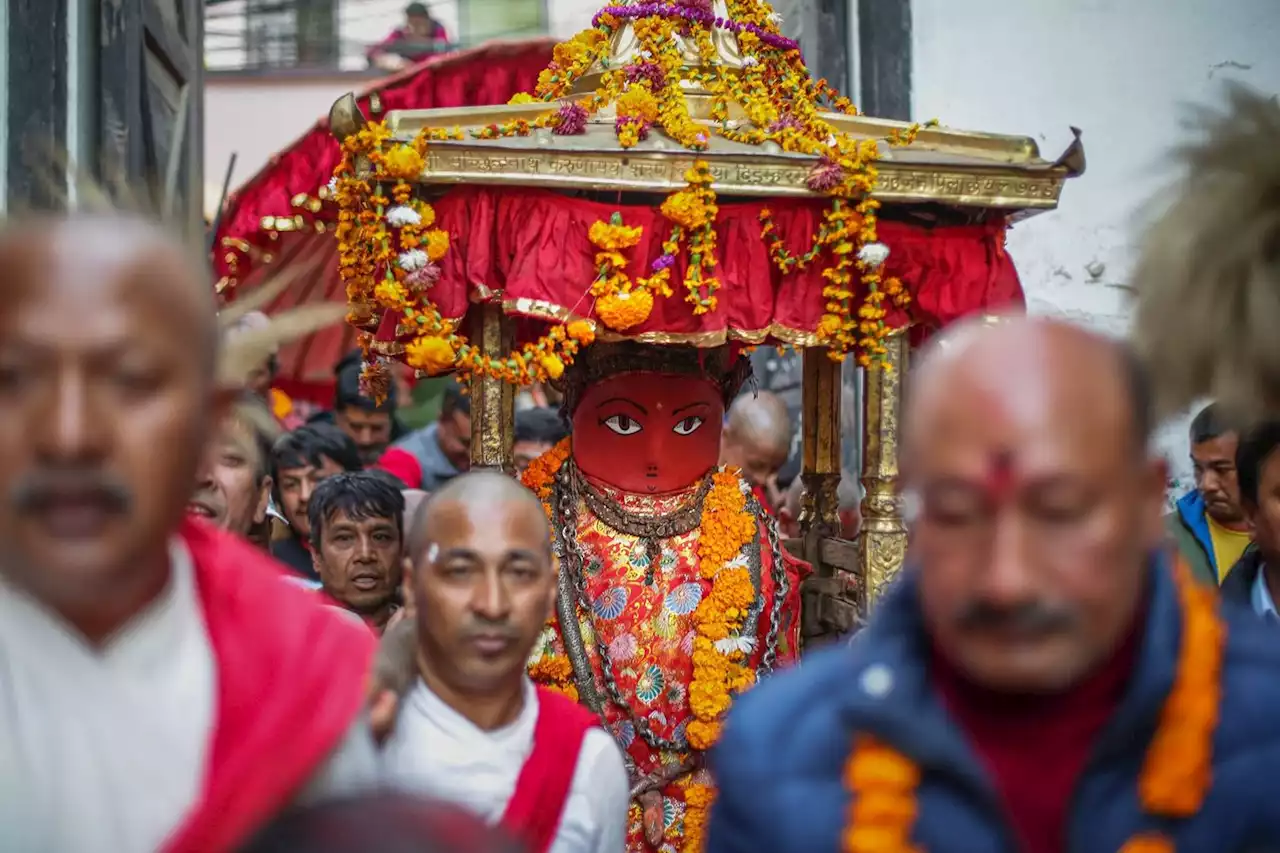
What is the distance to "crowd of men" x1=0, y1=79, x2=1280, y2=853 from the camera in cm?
125

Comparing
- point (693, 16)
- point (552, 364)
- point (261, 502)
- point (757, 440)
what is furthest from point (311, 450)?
point (757, 440)

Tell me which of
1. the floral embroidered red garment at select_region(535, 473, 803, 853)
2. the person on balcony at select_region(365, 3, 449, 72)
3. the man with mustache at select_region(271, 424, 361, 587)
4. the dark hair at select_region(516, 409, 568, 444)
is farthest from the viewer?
the person on balcony at select_region(365, 3, 449, 72)

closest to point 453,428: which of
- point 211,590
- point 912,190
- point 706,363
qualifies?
point 706,363

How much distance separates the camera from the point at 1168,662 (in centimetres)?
138

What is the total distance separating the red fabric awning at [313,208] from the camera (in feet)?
17.6

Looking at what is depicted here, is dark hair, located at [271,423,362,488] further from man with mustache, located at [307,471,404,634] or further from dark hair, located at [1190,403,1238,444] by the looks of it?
dark hair, located at [1190,403,1238,444]

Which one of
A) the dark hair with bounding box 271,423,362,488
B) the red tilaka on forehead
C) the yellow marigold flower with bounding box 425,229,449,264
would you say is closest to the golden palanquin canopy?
the yellow marigold flower with bounding box 425,229,449,264

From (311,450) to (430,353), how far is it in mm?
1203

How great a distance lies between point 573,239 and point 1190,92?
350 cm

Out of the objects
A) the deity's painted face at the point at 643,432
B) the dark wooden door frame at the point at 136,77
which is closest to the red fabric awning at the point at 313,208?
the dark wooden door frame at the point at 136,77

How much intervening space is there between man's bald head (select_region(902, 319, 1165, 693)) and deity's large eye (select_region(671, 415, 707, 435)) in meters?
2.55

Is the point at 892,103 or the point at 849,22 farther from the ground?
the point at 849,22

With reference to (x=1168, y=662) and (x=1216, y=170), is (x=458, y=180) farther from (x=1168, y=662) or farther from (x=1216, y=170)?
(x=1168, y=662)

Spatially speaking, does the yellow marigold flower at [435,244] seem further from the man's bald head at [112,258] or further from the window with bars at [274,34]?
the window with bars at [274,34]
